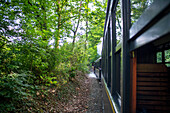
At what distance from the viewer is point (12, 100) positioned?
300 centimetres

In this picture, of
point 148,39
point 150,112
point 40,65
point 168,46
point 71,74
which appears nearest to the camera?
point 148,39

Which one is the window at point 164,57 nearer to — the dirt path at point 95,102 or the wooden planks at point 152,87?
the wooden planks at point 152,87

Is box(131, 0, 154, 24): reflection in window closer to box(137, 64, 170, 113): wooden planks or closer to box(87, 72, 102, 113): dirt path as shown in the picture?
box(137, 64, 170, 113): wooden planks

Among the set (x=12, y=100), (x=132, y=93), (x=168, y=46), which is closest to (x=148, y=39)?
(x=168, y=46)

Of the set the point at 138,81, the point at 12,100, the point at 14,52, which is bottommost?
the point at 12,100

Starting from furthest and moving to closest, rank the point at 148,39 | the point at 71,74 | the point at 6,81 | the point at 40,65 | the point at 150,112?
the point at 71,74, the point at 40,65, the point at 6,81, the point at 150,112, the point at 148,39

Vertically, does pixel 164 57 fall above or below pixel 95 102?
above

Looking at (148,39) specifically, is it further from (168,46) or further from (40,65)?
(40,65)

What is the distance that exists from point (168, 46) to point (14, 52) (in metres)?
3.36

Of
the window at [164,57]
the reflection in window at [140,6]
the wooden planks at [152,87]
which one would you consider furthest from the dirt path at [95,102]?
the reflection in window at [140,6]

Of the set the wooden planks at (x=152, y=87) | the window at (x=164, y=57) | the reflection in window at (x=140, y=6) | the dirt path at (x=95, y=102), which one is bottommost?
the dirt path at (x=95, y=102)

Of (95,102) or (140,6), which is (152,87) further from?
(95,102)

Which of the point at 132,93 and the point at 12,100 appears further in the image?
the point at 12,100

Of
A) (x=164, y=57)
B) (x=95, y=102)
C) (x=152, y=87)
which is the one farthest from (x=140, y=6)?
(x=95, y=102)
